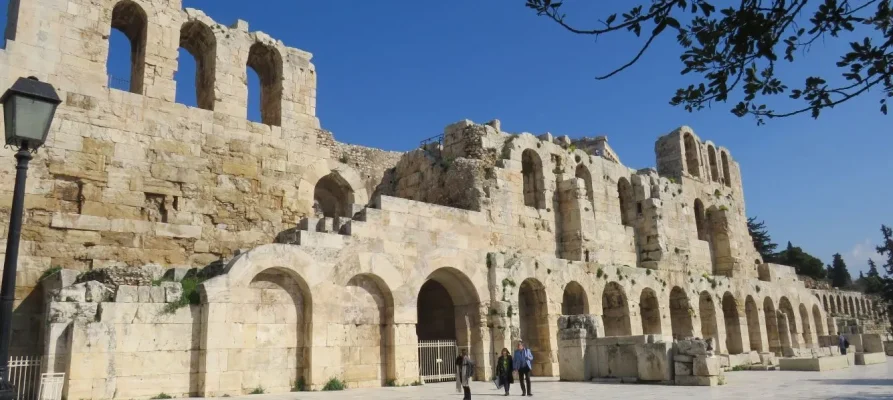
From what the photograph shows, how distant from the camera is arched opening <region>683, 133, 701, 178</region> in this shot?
30172mm

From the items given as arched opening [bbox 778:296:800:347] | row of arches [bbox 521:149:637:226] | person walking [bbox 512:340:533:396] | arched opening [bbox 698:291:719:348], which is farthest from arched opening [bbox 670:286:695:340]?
person walking [bbox 512:340:533:396]

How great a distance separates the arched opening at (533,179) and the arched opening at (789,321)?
53.7ft

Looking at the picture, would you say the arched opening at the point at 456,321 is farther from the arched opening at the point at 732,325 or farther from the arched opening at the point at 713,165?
the arched opening at the point at 713,165

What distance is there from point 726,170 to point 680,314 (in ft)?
34.7

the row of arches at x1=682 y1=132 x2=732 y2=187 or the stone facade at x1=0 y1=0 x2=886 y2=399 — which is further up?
the row of arches at x1=682 y1=132 x2=732 y2=187

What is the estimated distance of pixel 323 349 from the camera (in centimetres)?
1462

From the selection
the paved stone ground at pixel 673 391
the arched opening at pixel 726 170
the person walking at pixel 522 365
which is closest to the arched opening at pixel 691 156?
Result: the arched opening at pixel 726 170

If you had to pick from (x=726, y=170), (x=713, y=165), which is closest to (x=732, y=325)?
(x=713, y=165)

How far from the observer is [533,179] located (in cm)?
2247

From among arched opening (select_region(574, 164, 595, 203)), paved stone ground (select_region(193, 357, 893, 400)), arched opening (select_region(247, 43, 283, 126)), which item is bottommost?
paved stone ground (select_region(193, 357, 893, 400))

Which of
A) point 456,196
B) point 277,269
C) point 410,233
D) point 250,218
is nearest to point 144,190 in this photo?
point 250,218

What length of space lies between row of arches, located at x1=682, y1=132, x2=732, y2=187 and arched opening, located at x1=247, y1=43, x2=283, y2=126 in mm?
18703

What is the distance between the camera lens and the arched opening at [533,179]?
72.1ft

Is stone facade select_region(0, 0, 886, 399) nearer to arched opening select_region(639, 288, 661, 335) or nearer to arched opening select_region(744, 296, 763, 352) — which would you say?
arched opening select_region(639, 288, 661, 335)
